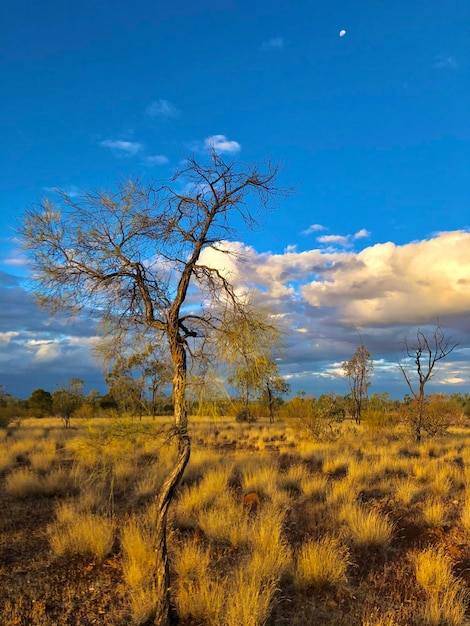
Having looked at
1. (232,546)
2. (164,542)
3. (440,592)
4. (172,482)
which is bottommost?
(440,592)

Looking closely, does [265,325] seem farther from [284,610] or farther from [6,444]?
[6,444]

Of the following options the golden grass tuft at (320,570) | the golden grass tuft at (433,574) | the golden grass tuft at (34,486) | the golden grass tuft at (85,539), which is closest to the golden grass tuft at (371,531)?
the golden grass tuft at (433,574)

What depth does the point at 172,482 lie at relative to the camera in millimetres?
5621

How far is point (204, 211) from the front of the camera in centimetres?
621

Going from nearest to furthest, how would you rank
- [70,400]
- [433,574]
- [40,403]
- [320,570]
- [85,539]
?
[320,570] < [433,574] < [85,539] < [70,400] < [40,403]

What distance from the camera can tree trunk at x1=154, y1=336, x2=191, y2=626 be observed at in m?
5.52

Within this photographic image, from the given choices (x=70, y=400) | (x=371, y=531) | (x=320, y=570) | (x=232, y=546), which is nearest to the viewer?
(x=320, y=570)

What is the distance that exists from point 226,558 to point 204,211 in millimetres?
5715

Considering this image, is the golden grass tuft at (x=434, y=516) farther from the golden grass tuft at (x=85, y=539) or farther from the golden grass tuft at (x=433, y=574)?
the golden grass tuft at (x=85, y=539)

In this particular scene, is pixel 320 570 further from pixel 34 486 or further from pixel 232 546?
pixel 34 486

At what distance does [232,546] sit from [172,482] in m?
3.44

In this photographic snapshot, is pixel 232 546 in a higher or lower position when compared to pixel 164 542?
lower

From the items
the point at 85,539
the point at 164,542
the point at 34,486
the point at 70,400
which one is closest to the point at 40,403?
the point at 70,400

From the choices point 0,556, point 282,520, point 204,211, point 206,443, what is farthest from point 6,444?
point 204,211
